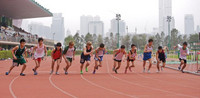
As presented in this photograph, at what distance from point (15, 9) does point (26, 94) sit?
4094 cm

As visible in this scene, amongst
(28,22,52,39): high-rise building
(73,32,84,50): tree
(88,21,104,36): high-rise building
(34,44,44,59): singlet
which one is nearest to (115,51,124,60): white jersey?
(34,44,44,59): singlet

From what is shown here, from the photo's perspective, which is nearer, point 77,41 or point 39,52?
point 39,52

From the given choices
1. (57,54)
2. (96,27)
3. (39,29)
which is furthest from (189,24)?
(57,54)

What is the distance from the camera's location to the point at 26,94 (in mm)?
5359

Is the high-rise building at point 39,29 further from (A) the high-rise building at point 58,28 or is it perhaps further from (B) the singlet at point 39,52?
(B) the singlet at point 39,52

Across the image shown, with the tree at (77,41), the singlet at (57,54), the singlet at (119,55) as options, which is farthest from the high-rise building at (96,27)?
the singlet at (57,54)

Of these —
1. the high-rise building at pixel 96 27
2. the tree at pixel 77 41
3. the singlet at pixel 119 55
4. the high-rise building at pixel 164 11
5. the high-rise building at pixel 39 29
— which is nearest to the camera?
the singlet at pixel 119 55

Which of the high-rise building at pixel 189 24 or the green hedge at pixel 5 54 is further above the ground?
the high-rise building at pixel 189 24

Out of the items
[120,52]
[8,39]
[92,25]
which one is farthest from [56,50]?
[92,25]

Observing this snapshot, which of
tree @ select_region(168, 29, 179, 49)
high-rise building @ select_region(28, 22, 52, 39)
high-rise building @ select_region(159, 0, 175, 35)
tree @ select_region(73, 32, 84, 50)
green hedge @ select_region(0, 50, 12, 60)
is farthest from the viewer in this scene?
high-rise building @ select_region(28, 22, 52, 39)

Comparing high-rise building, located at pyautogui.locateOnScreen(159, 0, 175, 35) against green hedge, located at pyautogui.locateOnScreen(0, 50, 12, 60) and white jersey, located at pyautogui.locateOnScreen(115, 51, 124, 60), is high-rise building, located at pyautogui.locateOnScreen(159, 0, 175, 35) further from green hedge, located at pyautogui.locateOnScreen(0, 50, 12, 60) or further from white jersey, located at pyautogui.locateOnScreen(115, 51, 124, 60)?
white jersey, located at pyautogui.locateOnScreen(115, 51, 124, 60)

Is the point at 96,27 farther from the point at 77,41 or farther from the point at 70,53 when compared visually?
the point at 70,53

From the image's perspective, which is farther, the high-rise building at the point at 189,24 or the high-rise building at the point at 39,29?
the high-rise building at the point at 189,24

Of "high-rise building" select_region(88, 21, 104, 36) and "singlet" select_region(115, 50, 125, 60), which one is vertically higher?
"high-rise building" select_region(88, 21, 104, 36)
